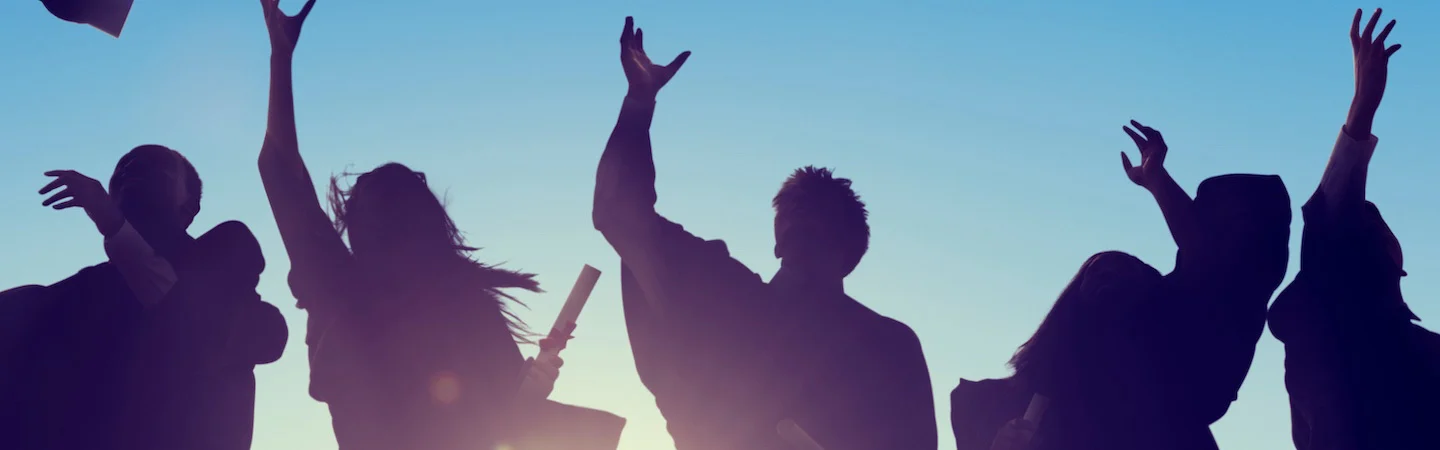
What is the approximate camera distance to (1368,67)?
29.1ft

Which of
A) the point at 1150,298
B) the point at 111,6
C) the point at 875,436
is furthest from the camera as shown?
the point at 1150,298

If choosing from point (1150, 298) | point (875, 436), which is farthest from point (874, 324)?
Answer: point (1150, 298)

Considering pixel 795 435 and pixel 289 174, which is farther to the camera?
pixel 795 435

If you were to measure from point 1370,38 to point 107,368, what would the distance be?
7163mm

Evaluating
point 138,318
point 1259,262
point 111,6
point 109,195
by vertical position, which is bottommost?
point 138,318

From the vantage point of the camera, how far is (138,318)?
8375 mm

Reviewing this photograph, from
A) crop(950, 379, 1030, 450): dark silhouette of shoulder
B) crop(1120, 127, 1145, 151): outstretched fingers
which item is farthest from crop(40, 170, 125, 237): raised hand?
crop(1120, 127, 1145, 151): outstretched fingers

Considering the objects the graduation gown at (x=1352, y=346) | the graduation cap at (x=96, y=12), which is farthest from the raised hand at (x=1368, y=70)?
the graduation cap at (x=96, y=12)

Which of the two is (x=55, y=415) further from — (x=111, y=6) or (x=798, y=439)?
(x=798, y=439)

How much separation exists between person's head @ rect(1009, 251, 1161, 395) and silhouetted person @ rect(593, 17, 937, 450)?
655 millimetres

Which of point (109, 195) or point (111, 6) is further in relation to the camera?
point (109, 195)

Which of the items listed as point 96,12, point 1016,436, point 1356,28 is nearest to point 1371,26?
point 1356,28

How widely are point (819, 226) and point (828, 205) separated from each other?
17 centimetres

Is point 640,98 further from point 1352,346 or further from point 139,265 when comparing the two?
point 1352,346
